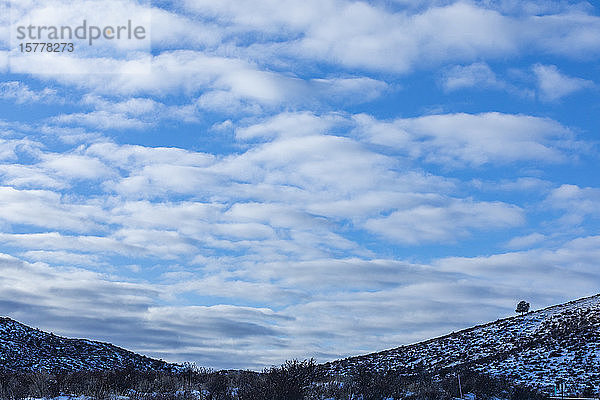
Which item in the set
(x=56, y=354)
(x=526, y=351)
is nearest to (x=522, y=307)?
(x=526, y=351)

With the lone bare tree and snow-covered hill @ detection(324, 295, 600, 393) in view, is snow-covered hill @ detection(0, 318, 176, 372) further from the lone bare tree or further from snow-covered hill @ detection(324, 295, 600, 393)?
the lone bare tree

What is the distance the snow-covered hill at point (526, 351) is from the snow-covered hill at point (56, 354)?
56.3 feet

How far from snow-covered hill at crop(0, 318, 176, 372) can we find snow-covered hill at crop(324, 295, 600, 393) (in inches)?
676

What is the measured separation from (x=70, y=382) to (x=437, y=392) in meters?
14.9

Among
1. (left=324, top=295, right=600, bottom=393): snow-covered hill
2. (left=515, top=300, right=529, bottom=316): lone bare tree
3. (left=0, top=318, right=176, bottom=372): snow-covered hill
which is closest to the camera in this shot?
(left=324, top=295, right=600, bottom=393): snow-covered hill

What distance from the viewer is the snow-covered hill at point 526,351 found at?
4372cm

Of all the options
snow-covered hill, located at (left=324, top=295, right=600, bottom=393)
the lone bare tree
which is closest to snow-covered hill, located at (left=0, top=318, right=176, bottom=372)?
snow-covered hill, located at (left=324, top=295, right=600, bottom=393)

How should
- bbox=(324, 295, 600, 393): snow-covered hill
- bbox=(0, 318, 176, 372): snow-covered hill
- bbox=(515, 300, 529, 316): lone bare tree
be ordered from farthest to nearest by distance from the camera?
bbox=(515, 300, 529, 316): lone bare tree → bbox=(0, 318, 176, 372): snow-covered hill → bbox=(324, 295, 600, 393): snow-covered hill

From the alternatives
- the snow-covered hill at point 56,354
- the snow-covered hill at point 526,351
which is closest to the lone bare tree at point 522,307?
the snow-covered hill at point 526,351

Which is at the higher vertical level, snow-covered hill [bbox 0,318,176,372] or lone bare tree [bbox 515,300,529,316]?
lone bare tree [bbox 515,300,529,316]

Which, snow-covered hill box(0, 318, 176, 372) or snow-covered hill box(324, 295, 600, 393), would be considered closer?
snow-covered hill box(324, 295, 600, 393)

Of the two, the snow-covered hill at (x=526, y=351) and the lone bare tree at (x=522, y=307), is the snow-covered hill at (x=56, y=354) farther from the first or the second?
the lone bare tree at (x=522, y=307)

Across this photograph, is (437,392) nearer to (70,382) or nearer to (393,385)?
(393,385)

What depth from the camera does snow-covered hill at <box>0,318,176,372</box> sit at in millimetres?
47125
